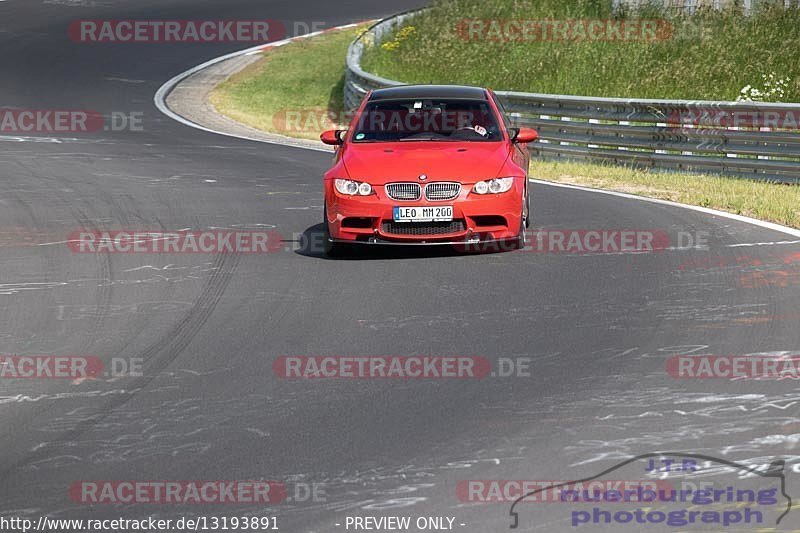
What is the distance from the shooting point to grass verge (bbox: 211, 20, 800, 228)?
1545 centimetres

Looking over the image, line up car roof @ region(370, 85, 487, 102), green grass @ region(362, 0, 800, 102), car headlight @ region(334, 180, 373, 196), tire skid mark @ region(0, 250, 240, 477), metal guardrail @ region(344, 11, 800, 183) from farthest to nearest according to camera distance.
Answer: green grass @ region(362, 0, 800, 102)
metal guardrail @ region(344, 11, 800, 183)
car roof @ region(370, 85, 487, 102)
car headlight @ region(334, 180, 373, 196)
tire skid mark @ region(0, 250, 240, 477)

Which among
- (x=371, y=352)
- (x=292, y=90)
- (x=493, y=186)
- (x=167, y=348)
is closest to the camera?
(x=371, y=352)

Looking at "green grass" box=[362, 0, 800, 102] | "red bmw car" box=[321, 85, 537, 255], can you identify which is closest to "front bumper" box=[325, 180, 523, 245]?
"red bmw car" box=[321, 85, 537, 255]

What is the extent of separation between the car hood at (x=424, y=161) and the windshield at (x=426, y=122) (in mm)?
248

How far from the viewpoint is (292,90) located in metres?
32.3

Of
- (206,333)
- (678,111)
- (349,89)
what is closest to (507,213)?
(206,333)

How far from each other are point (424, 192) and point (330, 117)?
17926 mm

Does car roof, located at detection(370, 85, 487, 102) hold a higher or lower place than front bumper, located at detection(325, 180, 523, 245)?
higher

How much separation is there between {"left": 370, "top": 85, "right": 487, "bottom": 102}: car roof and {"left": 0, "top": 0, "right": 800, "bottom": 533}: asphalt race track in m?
1.55

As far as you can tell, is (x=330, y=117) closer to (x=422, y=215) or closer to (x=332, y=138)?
(x=332, y=138)

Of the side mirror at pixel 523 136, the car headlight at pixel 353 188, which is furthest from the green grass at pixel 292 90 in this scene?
the car headlight at pixel 353 188

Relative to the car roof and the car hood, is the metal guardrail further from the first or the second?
the car hood

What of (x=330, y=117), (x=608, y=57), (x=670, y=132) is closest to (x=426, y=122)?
(x=670, y=132)

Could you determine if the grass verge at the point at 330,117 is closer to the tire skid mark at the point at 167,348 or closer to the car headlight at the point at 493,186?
the car headlight at the point at 493,186
